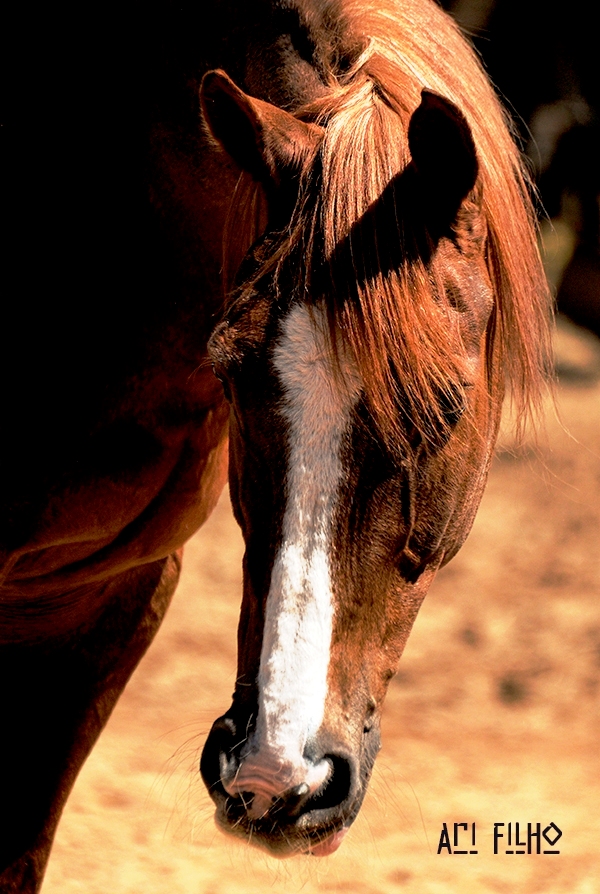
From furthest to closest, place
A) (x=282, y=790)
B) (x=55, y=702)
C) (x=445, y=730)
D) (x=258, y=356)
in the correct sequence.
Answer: (x=445, y=730)
(x=55, y=702)
(x=258, y=356)
(x=282, y=790)

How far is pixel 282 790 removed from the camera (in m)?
1.23

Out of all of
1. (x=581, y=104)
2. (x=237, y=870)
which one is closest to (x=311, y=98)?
(x=237, y=870)

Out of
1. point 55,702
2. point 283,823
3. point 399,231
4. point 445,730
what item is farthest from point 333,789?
point 445,730

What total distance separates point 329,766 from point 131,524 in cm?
84

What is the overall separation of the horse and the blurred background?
0.34m

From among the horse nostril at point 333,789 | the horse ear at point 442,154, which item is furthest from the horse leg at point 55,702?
the horse ear at point 442,154

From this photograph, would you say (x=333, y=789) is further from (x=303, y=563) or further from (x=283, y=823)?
(x=303, y=563)

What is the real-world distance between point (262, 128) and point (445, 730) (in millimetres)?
2660

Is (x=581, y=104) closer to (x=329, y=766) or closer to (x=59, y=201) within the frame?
(x=59, y=201)

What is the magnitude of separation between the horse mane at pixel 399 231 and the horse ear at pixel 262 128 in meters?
0.03

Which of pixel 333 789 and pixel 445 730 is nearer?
pixel 333 789

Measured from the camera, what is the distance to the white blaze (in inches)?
48.5

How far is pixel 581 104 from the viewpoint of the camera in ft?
20.0

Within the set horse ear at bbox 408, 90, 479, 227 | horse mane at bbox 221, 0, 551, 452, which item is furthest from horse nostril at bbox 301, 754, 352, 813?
horse ear at bbox 408, 90, 479, 227
